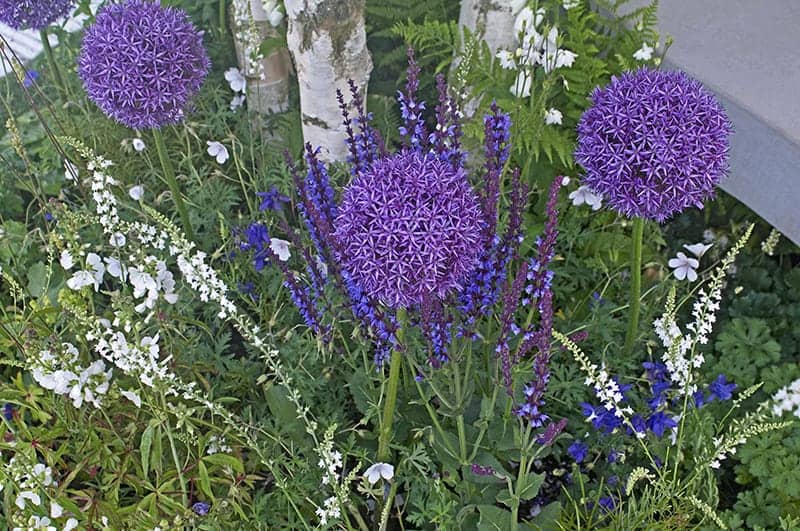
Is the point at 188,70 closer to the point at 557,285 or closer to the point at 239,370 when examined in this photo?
the point at 239,370

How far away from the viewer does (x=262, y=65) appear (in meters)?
3.26

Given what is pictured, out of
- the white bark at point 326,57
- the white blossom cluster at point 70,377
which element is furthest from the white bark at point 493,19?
the white blossom cluster at point 70,377

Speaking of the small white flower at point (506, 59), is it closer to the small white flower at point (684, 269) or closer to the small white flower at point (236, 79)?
the small white flower at point (684, 269)

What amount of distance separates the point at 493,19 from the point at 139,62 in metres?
1.40

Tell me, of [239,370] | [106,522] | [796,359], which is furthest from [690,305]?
[106,522]

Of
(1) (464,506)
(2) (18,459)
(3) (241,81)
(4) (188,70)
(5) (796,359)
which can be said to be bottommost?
(5) (796,359)

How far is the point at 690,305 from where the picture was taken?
3.19 metres

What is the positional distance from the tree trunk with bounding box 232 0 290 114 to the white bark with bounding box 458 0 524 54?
2.97 feet

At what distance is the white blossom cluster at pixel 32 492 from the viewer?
1877mm

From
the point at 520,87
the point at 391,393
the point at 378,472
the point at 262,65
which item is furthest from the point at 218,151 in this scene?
the point at 378,472

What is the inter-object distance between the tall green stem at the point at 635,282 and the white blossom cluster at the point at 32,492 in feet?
5.92

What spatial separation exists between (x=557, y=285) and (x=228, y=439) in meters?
1.51

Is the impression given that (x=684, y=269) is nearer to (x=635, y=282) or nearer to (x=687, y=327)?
(x=635, y=282)

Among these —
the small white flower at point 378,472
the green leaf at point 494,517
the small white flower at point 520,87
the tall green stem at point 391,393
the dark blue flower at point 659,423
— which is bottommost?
the green leaf at point 494,517
